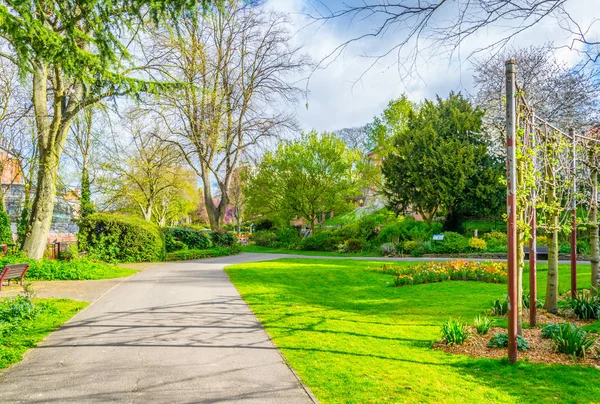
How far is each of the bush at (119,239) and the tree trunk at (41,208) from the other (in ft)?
12.1

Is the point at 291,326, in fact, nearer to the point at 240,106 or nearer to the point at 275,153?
the point at 240,106

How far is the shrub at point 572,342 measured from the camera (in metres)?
5.25

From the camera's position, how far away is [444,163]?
82.8 feet

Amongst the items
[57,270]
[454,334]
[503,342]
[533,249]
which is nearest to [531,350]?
[503,342]

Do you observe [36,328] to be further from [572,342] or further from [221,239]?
[221,239]

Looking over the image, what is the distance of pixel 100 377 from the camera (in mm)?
4738

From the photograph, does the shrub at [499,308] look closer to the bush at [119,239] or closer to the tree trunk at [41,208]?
the tree trunk at [41,208]

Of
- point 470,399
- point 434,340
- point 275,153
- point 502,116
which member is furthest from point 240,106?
point 470,399

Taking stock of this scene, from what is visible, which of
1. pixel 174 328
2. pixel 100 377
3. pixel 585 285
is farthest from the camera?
pixel 585 285

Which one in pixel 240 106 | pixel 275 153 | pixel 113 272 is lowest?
pixel 113 272

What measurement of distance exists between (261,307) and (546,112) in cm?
2533

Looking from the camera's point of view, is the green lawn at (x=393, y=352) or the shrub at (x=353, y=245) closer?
the green lawn at (x=393, y=352)

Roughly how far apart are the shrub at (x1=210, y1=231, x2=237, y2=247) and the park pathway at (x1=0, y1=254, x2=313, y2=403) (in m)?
19.2

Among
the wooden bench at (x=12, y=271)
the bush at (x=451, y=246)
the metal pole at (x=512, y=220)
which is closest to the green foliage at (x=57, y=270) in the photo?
the wooden bench at (x=12, y=271)
